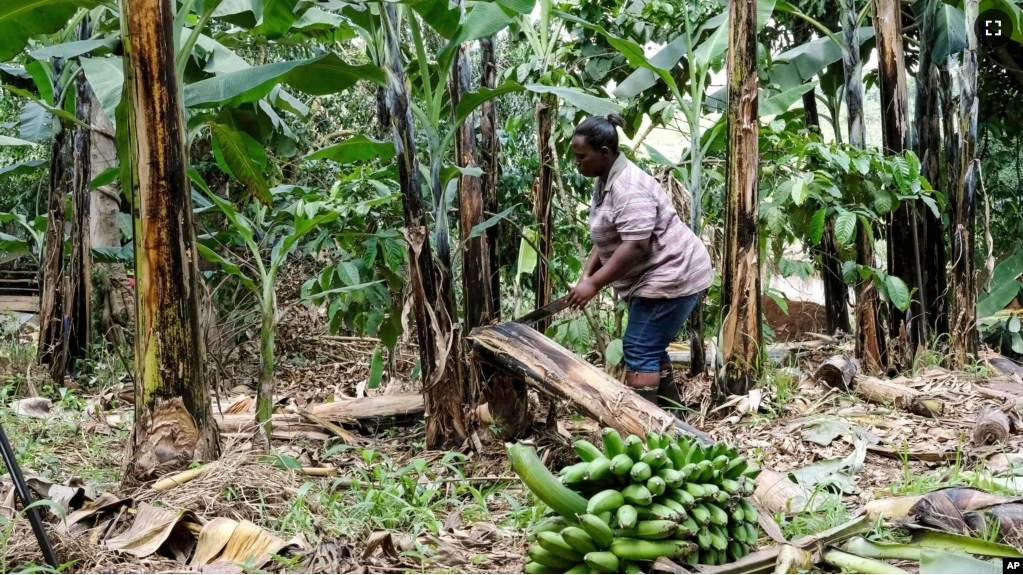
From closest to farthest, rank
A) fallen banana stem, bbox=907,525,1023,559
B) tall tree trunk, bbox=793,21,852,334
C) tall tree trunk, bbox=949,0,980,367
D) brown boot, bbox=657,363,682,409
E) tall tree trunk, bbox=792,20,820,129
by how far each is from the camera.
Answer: fallen banana stem, bbox=907,525,1023,559 < brown boot, bbox=657,363,682,409 < tall tree trunk, bbox=949,0,980,367 < tall tree trunk, bbox=793,21,852,334 < tall tree trunk, bbox=792,20,820,129

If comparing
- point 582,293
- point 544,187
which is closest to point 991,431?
point 582,293

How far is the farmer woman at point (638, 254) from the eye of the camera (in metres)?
4.49

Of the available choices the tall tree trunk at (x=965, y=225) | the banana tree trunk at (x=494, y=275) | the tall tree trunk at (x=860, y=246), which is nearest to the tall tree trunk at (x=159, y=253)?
the banana tree trunk at (x=494, y=275)

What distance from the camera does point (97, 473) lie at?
393 cm

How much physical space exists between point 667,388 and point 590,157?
1624 millimetres

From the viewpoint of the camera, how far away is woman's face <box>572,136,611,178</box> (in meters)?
4.52

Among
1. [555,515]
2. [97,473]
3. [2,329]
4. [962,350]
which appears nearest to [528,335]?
[555,515]

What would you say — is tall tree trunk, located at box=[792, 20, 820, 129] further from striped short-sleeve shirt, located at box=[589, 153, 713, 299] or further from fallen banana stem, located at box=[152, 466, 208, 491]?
fallen banana stem, located at box=[152, 466, 208, 491]

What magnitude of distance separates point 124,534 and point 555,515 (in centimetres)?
159

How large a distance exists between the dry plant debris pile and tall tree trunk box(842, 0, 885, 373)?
3633 mm

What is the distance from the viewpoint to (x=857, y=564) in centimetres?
265

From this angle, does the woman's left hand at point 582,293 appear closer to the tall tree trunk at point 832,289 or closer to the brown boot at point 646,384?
the brown boot at point 646,384

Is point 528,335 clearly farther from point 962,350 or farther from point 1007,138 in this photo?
point 1007,138

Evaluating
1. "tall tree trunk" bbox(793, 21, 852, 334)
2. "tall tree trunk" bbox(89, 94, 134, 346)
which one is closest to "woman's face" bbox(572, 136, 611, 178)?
"tall tree trunk" bbox(793, 21, 852, 334)
